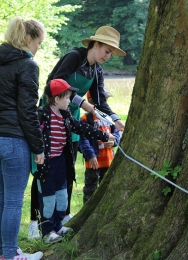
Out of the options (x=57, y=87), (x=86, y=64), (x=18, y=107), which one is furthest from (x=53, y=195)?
(x=86, y=64)

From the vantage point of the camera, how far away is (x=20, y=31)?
3445mm

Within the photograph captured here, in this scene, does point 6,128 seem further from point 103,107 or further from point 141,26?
point 141,26

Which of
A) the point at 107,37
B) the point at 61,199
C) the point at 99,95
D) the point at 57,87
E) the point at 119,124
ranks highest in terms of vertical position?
the point at 107,37

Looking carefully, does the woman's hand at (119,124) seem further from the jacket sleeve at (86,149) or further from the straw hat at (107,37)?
the straw hat at (107,37)

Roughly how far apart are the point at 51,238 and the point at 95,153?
4.31 feet

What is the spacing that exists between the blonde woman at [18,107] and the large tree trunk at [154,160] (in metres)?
0.62

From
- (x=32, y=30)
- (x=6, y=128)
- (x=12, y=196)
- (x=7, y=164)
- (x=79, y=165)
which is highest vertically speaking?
(x=32, y=30)

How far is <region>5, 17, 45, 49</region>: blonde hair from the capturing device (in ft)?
11.3

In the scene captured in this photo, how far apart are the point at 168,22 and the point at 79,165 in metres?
5.62

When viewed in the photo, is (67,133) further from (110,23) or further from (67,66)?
(110,23)

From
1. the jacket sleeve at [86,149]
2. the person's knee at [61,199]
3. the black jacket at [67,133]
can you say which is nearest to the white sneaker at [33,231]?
the person's knee at [61,199]

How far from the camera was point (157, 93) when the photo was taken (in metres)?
3.34

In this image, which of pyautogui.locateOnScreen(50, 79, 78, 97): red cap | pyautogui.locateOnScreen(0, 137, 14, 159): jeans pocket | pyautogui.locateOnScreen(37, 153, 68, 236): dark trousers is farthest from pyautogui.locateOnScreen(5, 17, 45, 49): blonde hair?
pyautogui.locateOnScreen(37, 153, 68, 236): dark trousers

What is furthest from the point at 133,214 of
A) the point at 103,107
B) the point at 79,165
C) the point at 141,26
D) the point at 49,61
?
the point at 141,26
